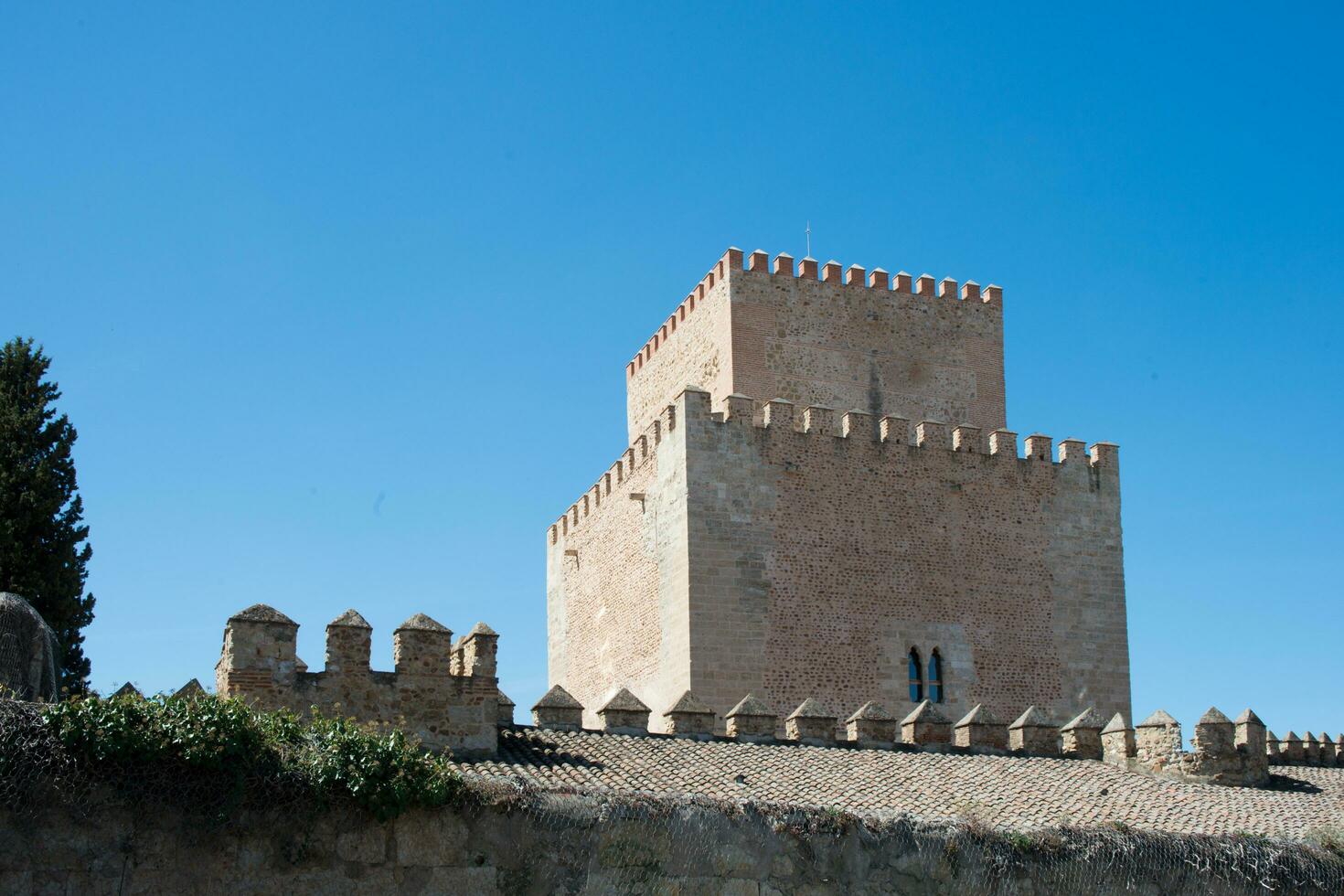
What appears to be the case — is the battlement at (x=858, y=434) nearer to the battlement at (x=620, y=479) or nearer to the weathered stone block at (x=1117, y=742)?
the battlement at (x=620, y=479)

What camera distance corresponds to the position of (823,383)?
78.9 ft

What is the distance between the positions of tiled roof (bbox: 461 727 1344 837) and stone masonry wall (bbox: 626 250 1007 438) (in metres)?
8.32

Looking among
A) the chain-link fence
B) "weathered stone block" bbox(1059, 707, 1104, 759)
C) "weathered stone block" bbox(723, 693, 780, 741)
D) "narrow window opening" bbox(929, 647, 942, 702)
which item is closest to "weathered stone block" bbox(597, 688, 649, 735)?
"weathered stone block" bbox(723, 693, 780, 741)

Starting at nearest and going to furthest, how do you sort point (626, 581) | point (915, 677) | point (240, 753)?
1. point (240, 753)
2. point (915, 677)
3. point (626, 581)

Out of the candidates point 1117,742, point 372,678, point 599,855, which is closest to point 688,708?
point 372,678

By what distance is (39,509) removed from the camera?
61.4 ft

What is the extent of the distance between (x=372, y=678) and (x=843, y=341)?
12.5 meters

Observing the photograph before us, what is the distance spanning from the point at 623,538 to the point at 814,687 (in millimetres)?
4279

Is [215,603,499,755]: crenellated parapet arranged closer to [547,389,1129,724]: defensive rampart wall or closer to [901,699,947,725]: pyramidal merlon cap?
[901,699,947,725]: pyramidal merlon cap

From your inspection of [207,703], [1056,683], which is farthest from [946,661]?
[207,703]

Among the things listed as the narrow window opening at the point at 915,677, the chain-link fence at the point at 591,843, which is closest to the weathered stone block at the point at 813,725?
the chain-link fence at the point at 591,843

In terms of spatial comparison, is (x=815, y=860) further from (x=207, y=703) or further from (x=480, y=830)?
(x=207, y=703)

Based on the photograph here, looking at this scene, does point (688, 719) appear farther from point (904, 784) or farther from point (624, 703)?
point (904, 784)

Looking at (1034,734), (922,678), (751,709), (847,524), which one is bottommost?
(1034,734)
